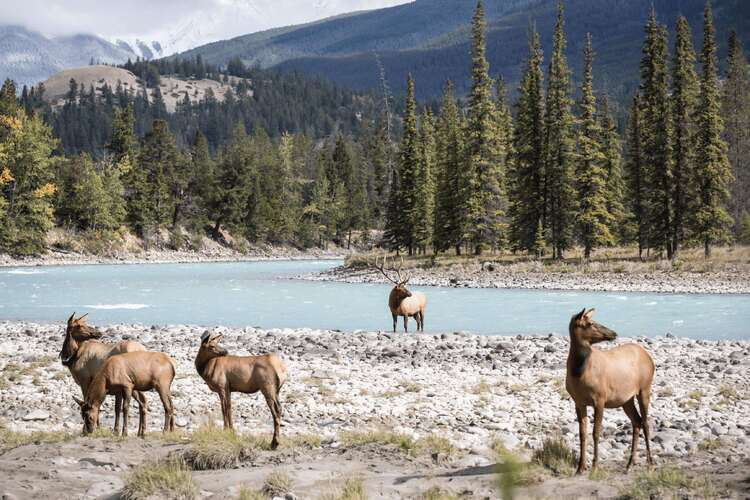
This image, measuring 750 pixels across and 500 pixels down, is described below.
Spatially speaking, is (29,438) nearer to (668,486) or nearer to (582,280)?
(668,486)

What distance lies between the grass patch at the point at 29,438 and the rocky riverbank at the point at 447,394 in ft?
4.02

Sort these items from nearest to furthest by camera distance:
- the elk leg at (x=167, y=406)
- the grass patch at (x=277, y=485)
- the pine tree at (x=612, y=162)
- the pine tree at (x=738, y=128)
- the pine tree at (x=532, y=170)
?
the grass patch at (x=277, y=485) → the elk leg at (x=167, y=406) → the pine tree at (x=532, y=170) → the pine tree at (x=612, y=162) → the pine tree at (x=738, y=128)

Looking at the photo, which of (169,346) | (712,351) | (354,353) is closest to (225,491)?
(354,353)

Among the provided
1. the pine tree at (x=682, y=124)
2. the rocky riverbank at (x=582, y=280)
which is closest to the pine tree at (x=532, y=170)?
the rocky riverbank at (x=582, y=280)

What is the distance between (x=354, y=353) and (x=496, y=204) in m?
39.0

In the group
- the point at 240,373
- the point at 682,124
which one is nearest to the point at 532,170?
the point at 682,124

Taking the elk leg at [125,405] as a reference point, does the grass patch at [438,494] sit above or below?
below

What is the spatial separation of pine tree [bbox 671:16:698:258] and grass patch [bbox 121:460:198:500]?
1764 inches

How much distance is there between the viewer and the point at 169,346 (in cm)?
2064

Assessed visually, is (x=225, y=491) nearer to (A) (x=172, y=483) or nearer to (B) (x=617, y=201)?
(A) (x=172, y=483)

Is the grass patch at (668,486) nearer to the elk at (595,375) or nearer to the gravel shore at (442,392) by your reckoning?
the elk at (595,375)

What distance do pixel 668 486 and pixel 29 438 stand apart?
843 cm

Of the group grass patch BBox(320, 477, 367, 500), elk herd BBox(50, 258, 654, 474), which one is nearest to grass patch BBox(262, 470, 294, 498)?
grass patch BBox(320, 477, 367, 500)

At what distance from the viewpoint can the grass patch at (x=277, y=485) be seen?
287 inches
